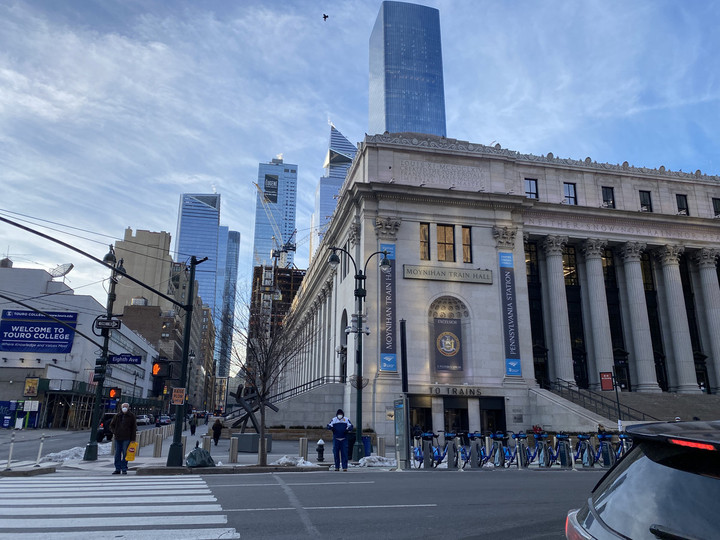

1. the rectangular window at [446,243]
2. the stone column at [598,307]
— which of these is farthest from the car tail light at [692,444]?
the stone column at [598,307]

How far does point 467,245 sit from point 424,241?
325cm

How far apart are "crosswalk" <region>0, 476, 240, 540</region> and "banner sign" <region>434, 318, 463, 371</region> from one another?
25451mm

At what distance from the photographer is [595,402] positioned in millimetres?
35875

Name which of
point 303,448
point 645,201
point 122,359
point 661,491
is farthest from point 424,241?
point 661,491

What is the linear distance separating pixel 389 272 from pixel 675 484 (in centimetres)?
3429

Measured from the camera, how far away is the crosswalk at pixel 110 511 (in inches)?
288

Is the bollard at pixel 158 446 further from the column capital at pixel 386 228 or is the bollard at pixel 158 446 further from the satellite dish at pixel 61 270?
the satellite dish at pixel 61 270

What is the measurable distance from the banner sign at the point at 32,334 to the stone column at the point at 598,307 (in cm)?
4864

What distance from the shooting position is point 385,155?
1574 inches

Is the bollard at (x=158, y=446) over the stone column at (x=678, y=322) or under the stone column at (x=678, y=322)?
under

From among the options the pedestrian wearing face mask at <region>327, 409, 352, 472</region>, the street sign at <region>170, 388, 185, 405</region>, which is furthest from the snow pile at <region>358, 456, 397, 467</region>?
the street sign at <region>170, 388, 185, 405</region>

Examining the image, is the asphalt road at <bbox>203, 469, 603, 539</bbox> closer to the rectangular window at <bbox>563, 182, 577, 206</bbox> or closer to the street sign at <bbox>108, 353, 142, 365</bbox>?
the street sign at <bbox>108, 353, 142, 365</bbox>

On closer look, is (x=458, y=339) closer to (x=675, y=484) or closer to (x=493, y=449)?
(x=493, y=449)

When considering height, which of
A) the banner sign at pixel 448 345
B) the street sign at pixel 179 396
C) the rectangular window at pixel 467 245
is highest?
the rectangular window at pixel 467 245
